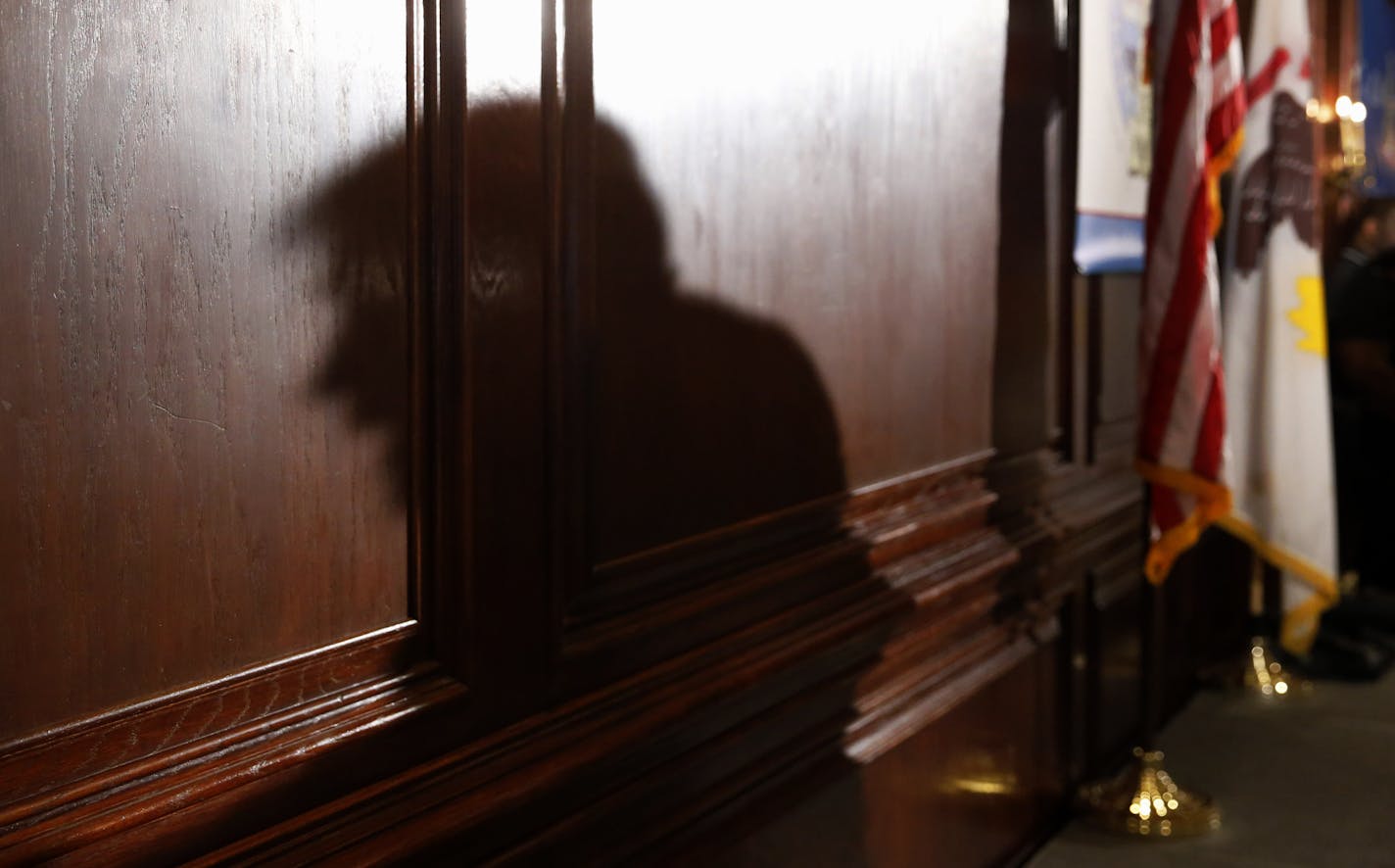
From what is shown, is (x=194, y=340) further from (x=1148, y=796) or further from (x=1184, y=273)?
(x=1148, y=796)

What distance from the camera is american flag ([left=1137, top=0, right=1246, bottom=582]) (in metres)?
3.26

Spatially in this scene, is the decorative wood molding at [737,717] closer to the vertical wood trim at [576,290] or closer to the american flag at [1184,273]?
the vertical wood trim at [576,290]

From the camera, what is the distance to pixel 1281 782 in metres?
3.72

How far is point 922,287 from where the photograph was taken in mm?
2633

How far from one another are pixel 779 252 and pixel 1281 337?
9.89 feet

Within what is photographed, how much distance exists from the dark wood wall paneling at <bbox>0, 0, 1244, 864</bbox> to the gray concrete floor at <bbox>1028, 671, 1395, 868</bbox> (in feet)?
2.55

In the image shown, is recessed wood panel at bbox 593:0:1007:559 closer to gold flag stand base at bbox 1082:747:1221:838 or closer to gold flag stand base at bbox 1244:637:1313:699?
gold flag stand base at bbox 1082:747:1221:838

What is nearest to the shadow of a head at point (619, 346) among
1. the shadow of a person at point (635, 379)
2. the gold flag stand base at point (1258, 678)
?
the shadow of a person at point (635, 379)

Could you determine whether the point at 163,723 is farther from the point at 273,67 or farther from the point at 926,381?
the point at 926,381

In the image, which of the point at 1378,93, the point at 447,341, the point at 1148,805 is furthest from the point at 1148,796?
the point at 1378,93

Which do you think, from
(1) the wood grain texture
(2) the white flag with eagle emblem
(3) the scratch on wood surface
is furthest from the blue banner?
(3) the scratch on wood surface

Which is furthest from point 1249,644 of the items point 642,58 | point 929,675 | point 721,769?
point 642,58

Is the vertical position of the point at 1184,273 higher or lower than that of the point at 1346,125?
lower

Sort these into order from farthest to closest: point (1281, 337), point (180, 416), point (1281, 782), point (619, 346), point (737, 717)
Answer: point (1281, 337)
point (1281, 782)
point (737, 717)
point (619, 346)
point (180, 416)
